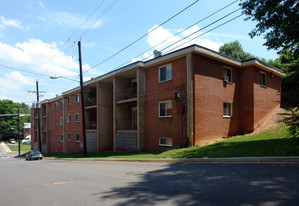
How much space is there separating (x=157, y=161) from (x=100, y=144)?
14.1 metres

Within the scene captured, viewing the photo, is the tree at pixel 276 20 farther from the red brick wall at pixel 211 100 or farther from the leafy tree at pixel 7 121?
the leafy tree at pixel 7 121

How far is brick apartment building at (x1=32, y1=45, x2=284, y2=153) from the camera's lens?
630 inches

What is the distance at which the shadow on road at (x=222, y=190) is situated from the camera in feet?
14.8

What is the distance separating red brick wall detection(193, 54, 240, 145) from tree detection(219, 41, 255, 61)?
68.2ft

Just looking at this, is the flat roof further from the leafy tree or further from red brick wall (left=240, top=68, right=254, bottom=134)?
the leafy tree

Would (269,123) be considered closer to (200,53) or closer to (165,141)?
(200,53)

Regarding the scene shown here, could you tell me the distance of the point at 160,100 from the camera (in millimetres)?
18000

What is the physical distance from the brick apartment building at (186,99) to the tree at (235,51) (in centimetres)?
1604

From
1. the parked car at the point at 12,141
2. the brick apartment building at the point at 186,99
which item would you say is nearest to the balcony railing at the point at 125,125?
the brick apartment building at the point at 186,99

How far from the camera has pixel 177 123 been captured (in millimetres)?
16500

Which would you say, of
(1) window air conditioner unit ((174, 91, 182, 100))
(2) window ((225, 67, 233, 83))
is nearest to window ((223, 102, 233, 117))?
(2) window ((225, 67, 233, 83))

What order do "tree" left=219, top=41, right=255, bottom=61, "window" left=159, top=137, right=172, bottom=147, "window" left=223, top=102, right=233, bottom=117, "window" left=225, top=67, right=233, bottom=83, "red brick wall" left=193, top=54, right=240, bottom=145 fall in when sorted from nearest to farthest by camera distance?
1. "red brick wall" left=193, top=54, right=240, bottom=145
2. "window" left=159, top=137, right=172, bottom=147
3. "window" left=223, top=102, right=233, bottom=117
4. "window" left=225, top=67, right=233, bottom=83
5. "tree" left=219, top=41, right=255, bottom=61

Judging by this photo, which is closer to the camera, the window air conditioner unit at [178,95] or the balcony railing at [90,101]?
the window air conditioner unit at [178,95]

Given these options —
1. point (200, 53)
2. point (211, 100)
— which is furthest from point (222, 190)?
point (200, 53)
